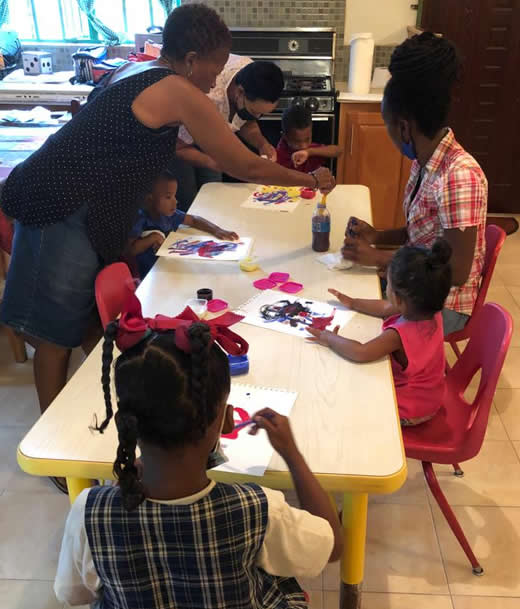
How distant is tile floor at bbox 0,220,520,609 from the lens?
172 cm

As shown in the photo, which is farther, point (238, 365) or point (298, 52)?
point (298, 52)

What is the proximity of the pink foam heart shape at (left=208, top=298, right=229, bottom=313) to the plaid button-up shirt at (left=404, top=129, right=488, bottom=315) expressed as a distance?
674 millimetres

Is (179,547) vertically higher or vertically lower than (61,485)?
higher

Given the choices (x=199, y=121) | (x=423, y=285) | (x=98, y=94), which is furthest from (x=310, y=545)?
(x=98, y=94)

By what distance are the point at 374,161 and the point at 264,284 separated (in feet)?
8.06

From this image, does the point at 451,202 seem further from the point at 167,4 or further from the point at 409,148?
the point at 167,4

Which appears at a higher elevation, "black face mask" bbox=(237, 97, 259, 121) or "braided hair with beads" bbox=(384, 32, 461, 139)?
"braided hair with beads" bbox=(384, 32, 461, 139)

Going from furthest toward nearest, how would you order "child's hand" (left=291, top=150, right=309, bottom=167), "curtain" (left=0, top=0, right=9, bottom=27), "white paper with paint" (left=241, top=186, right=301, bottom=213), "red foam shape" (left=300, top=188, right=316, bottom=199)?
"curtain" (left=0, top=0, right=9, bottom=27), "child's hand" (left=291, top=150, right=309, bottom=167), "red foam shape" (left=300, top=188, right=316, bottom=199), "white paper with paint" (left=241, top=186, right=301, bottom=213)

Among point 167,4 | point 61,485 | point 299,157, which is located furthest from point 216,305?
point 167,4

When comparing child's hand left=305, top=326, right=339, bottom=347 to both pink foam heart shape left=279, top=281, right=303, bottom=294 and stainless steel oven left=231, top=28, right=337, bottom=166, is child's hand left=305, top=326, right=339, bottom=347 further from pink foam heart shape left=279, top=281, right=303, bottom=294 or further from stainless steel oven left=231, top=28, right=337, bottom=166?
stainless steel oven left=231, top=28, right=337, bottom=166

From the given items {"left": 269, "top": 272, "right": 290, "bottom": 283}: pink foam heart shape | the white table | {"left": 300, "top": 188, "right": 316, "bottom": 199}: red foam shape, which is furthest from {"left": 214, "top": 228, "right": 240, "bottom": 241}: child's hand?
{"left": 300, "top": 188, "right": 316, "bottom": 199}: red foam shape

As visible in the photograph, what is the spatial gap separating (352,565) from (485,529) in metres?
0.84

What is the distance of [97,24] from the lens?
452 centimetres

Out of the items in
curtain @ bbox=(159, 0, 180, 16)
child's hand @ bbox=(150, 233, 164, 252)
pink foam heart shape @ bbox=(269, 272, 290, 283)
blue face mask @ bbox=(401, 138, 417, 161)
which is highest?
curtain @ bbox=(159, 0, 180, 16)
